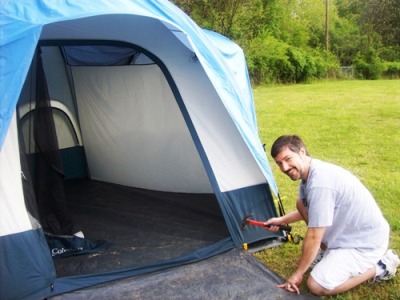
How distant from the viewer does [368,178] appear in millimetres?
5375

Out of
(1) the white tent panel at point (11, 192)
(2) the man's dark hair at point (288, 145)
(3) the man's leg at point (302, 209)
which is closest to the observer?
(2) the man's dark hair at point (288, 145)

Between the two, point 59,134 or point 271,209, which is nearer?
point 271,209

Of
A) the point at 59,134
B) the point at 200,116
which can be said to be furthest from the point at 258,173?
the point at 59,134

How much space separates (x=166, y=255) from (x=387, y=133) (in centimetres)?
582

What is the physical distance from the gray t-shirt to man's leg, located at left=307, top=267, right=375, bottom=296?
19 cm

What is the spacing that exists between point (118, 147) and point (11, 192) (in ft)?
8.23

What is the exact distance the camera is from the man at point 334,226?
2.66 meters

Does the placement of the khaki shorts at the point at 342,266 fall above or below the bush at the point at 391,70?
above

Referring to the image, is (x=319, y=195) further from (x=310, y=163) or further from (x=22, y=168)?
(x=22, y=168)

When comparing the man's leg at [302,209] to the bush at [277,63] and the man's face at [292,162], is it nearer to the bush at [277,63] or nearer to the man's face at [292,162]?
the man's face at [292,162]

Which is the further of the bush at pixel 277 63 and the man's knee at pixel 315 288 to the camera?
the bush at pixel 277 63

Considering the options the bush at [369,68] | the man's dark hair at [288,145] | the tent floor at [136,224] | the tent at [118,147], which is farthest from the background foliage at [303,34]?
the man's dark hair at [288,145]

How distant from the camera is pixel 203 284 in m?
3.02

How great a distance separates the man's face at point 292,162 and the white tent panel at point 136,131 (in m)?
1.99
